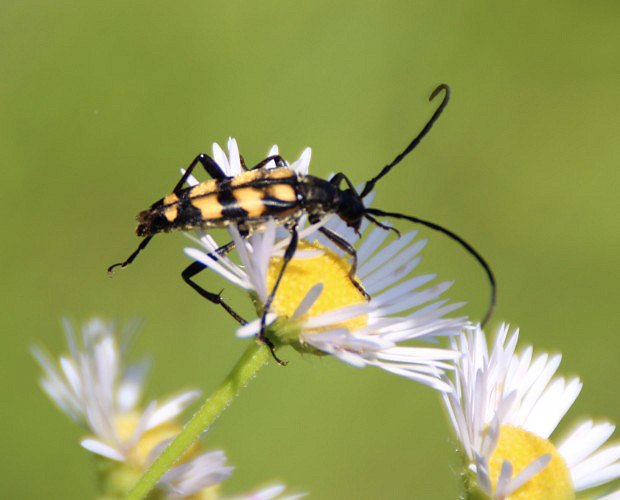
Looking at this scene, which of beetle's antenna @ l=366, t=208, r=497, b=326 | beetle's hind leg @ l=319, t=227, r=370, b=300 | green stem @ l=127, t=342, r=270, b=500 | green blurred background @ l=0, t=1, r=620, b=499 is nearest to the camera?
green stem @ l=127, t=342, r=270, b=500

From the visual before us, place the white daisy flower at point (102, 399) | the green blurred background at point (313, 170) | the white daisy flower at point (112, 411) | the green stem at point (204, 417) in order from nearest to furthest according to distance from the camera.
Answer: the green stem at point (204, 417), the white daisy flower at point (112, 411), the white daisy flower at point (102, 399), the green blurred background at point (313, 170)

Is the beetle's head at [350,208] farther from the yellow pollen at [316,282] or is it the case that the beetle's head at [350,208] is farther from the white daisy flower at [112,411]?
the white daisy flower at [112,411]

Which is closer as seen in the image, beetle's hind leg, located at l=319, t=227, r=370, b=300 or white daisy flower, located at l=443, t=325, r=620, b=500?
white daisy flower, located at l=443, t=325, r=620, b=500

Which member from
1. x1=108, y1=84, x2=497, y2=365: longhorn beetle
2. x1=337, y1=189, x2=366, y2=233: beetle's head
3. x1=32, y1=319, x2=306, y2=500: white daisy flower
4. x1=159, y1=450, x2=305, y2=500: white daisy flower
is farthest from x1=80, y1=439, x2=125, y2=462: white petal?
x1=337, y1=189, x2=366, y2=233: beetle's head

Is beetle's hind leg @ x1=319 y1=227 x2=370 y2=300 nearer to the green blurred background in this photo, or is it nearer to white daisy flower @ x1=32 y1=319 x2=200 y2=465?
white daisy flower @ x1=32 y1=319 x2=200 y2=465

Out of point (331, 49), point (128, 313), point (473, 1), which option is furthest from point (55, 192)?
point (473, 1)

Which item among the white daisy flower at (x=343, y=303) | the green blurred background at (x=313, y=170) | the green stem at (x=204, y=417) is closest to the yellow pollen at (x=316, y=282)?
the white daisy flower at (x=343, y=303)
